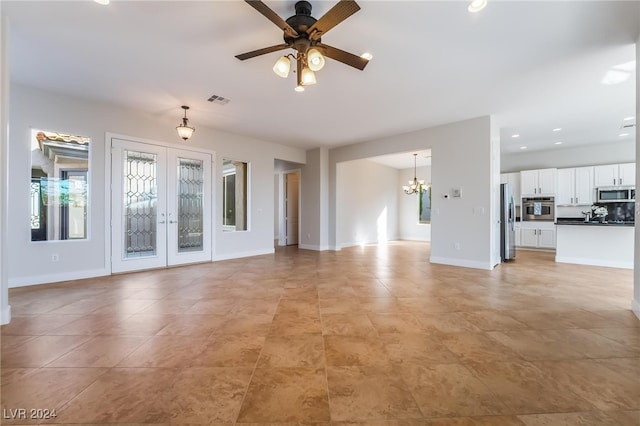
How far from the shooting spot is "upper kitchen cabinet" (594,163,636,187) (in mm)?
7004

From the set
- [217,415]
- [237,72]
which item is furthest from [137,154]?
[217,415]

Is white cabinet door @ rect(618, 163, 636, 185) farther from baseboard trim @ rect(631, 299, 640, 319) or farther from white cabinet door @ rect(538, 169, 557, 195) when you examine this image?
baseboard trim @ rect(631, 299, 640, 319)

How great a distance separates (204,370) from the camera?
6.21 feet

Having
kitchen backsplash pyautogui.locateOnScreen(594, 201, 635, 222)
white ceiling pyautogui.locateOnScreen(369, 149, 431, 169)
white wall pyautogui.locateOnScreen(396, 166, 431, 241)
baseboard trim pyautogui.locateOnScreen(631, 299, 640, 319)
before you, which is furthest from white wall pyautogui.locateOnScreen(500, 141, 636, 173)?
baseboard trim pyautogui.locateOnScreen(631, 299, 640, 319)

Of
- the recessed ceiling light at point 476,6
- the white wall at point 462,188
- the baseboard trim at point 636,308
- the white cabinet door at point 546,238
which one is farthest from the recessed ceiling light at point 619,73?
the white cabinet door at point 546,238

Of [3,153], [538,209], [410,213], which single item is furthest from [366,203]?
[3,153]

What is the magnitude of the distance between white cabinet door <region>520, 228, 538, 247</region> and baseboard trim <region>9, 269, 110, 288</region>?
10690 millimetres

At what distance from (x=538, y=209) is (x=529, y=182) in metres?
0.86

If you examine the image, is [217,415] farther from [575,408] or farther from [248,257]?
[248,257]

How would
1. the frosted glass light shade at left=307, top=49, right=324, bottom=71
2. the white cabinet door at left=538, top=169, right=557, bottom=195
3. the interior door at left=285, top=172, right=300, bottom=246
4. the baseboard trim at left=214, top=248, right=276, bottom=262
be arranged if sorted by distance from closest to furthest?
the frosted glass light shade at left=307, top=49, right=324, bottom=71, the baseboard trim at left=214, top=248, right=276, bottom=262, the white cabinet door at left=538, top=169, right=557, bottom=195, the interior door at left=285, top=172, right=300, bottom=246

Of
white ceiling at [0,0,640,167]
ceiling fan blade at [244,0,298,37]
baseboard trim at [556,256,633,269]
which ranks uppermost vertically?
white ceiling at [0,0,640,167]

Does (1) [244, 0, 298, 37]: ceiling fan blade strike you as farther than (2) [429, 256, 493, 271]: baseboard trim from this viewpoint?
No

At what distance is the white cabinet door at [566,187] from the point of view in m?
7.75

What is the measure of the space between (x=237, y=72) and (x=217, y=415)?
3.74 metres
